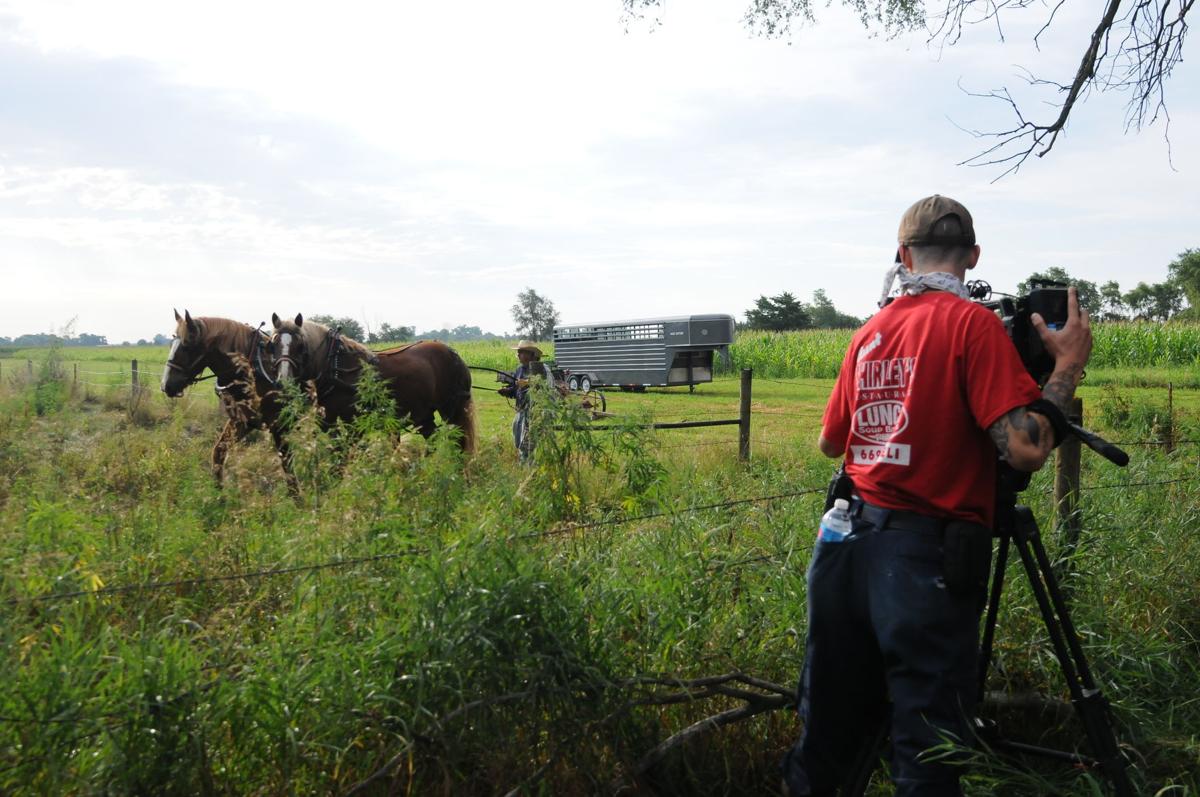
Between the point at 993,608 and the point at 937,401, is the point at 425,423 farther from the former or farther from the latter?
the point at 937,401

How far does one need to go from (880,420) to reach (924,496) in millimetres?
254

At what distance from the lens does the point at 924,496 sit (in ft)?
8.52

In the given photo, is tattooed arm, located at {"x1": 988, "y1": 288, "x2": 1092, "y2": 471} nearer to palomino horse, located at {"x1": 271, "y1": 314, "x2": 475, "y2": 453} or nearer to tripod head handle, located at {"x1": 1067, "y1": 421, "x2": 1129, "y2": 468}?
tripod head handle, located at {"x1": 1067, "y1": 421, "x2": 1129, "y2": 468}

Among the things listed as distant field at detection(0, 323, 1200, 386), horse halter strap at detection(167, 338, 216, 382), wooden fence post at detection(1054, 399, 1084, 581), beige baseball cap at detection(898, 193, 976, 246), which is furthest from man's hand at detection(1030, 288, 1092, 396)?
distant field at detection(0, 323, 1200, 386)


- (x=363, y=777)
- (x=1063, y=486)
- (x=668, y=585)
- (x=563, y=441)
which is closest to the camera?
(x=363, y=777)

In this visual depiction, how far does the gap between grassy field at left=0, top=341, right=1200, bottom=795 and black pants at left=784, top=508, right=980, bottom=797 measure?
1.42 ft

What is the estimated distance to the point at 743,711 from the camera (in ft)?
11.3

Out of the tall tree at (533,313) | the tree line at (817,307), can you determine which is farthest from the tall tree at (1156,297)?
the tall tree at (533,313)

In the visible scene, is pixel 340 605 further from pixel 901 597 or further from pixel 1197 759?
pixel 1197 759

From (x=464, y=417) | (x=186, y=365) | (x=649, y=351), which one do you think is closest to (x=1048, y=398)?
(x=186, y=365)

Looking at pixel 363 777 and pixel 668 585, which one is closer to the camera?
pixel 363 777

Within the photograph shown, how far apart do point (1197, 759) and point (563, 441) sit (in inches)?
136

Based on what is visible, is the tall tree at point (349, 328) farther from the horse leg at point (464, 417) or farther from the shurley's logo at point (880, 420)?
the shurley's logo at point (880, 420)

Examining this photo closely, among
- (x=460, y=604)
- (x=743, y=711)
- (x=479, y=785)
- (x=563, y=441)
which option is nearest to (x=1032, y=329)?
(x=743, y=711)
